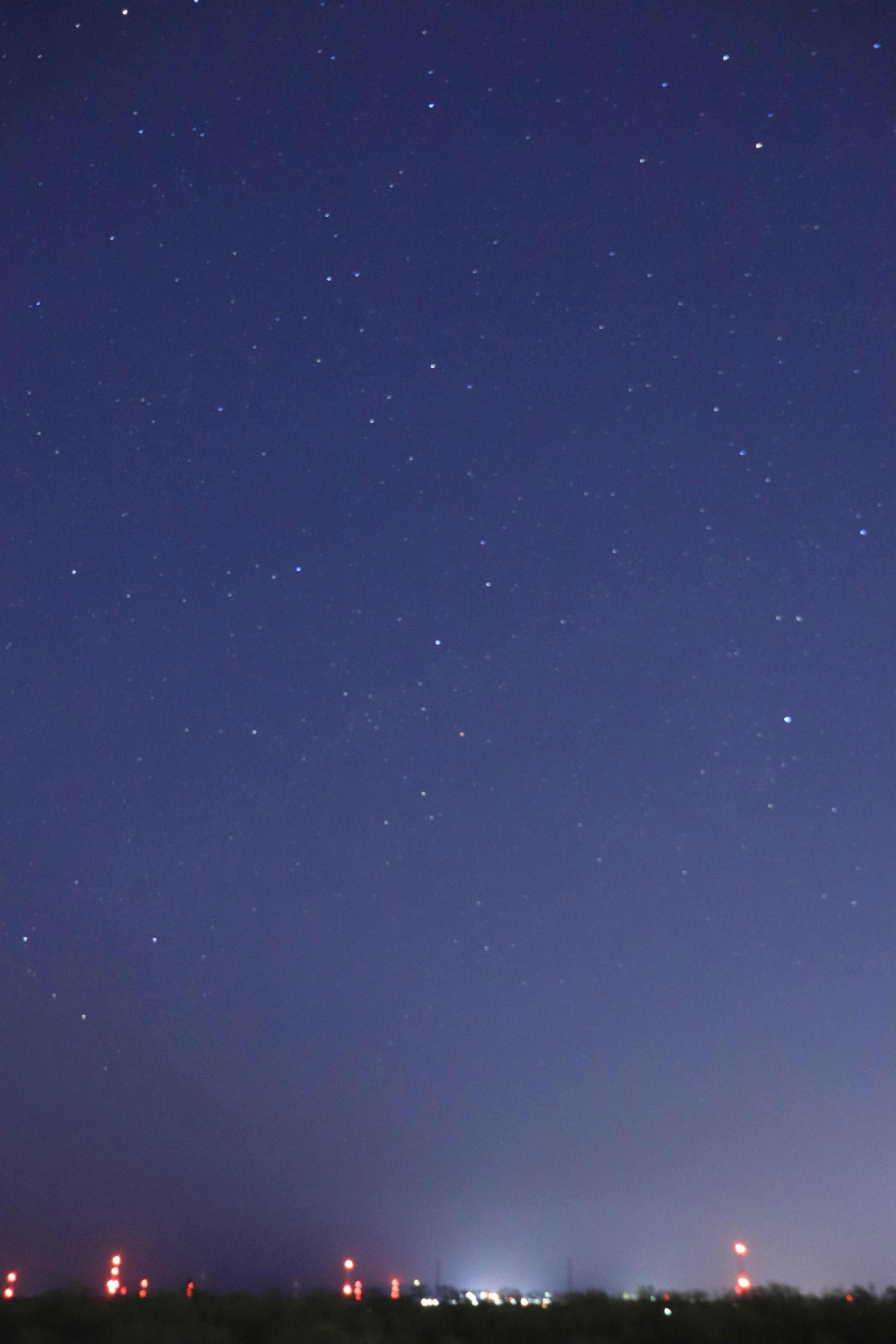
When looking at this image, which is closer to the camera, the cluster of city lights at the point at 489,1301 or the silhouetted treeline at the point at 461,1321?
the silhouetted treeline at the point at 461,1321

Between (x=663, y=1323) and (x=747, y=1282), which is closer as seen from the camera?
(x=663, y=1323)

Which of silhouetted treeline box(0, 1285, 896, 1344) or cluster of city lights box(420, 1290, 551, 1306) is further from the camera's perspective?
cluster of city lights box(420, 1290, 551, 1306)

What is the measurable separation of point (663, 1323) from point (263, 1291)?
9463mm

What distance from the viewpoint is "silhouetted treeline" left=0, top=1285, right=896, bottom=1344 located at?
17.6m

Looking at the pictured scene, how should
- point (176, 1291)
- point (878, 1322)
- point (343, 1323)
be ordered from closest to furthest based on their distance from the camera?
point (878, 1322)
point (343, 1323)
point (176, 1291)

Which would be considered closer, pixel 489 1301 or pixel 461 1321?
pixel 461 1321

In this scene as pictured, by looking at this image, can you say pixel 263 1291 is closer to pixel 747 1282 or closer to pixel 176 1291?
pixel 176 1291

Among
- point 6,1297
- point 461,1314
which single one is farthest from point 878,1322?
point 6,1297

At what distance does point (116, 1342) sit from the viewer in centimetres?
1659

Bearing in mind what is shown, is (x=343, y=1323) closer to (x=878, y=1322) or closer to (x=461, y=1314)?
(x=461, y=1314)

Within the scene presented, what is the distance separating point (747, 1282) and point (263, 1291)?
Answer: 10791 mm

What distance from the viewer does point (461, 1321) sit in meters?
20.2

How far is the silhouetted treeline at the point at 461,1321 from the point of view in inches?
693

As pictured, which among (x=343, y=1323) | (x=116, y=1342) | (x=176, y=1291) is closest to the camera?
(x=116, y=1342)
